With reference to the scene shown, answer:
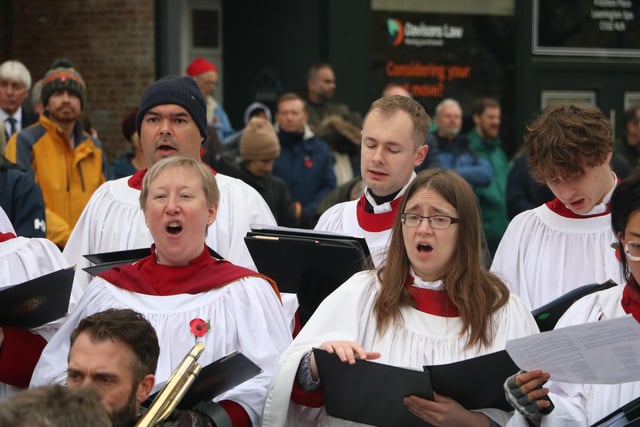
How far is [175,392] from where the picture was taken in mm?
4359

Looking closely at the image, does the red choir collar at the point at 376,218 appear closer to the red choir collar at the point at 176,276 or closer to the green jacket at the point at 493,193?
the red choir collar at the point at 176,276

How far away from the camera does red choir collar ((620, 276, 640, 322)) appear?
4.73 metres

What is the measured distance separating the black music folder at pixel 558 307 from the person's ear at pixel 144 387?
175cm

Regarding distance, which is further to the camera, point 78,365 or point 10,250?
point 10,250

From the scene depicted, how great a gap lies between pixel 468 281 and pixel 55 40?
34.4 feet

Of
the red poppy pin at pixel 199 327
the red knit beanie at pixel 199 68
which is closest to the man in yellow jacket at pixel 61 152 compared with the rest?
the red knit beanie at pixel 199 68

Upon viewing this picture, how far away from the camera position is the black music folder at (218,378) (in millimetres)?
4469

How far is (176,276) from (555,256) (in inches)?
83.3

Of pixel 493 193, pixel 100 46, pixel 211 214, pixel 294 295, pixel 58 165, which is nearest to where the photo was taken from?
pixel 211 214

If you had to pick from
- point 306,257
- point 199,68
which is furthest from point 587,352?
point 199,68

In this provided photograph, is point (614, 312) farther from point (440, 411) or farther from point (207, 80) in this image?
point (207, 80)

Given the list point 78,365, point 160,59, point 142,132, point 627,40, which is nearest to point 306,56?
point 160,59

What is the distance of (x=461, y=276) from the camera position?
15.9 feet

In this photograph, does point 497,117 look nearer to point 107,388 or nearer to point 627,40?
point 627,40
